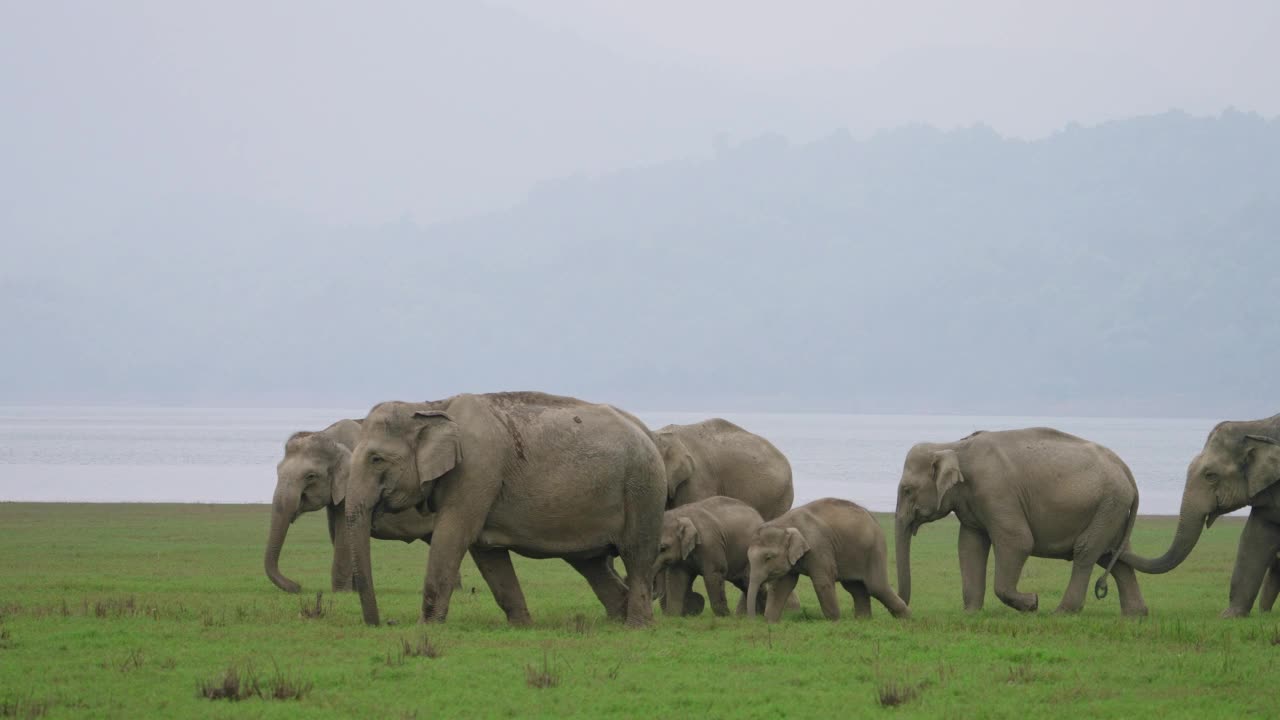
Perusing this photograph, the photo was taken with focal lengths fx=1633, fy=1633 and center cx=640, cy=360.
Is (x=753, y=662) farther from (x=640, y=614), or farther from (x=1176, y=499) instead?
(x=1176, y=499)

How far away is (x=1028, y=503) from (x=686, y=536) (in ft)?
13.5

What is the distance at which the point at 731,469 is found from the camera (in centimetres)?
2350

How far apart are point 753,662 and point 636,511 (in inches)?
127

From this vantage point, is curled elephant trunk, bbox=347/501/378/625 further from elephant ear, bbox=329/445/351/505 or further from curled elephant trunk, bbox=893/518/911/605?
curled elephant trunk, bbox=893/518/911/605

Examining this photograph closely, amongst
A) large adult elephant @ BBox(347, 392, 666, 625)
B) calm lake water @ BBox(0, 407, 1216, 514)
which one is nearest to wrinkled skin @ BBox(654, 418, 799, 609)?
large adult elephant @ BBox(347, 392, 666, 625)

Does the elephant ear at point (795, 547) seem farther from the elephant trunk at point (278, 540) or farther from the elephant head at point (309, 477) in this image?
the elephant head at point (309, 477)

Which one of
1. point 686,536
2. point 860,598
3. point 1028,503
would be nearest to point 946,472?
point 1028,503

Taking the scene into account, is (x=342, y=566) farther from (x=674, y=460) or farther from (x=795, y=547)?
(x=795, y=547)

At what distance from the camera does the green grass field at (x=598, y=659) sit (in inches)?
475

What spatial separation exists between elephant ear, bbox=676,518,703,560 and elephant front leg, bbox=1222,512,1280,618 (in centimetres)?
635

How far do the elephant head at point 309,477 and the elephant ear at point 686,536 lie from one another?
5.86m

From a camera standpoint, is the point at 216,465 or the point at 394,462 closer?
the point at 394,462

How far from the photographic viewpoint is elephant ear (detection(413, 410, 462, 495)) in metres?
16.0

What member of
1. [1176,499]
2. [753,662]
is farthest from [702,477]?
[1176,499]
